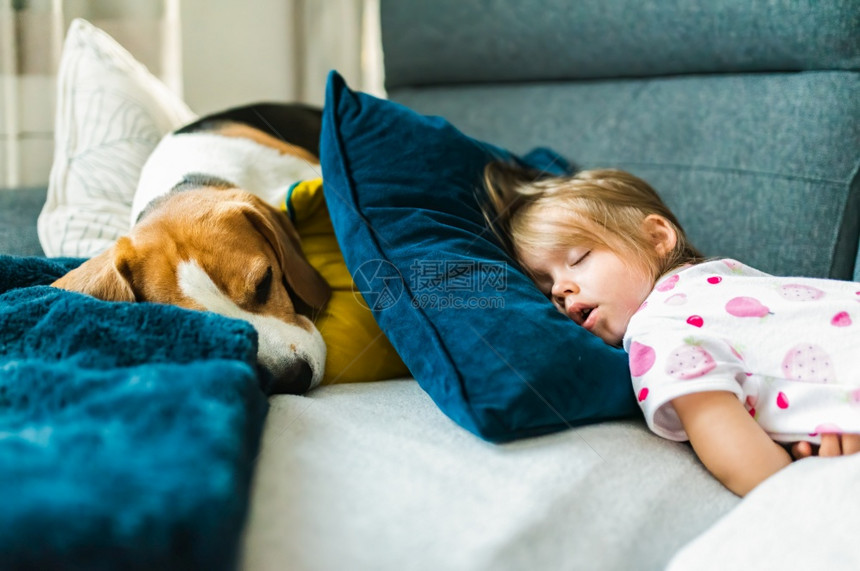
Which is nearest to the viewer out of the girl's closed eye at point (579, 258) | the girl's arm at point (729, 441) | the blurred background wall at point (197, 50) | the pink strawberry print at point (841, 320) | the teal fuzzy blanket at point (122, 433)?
the teal fuzzy blanket at point (122, 433)

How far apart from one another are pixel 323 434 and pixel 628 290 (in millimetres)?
603

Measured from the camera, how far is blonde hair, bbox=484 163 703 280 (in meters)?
1.25

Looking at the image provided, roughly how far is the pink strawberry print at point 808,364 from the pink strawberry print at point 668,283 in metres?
0.21

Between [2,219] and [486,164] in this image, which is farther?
[2,219]

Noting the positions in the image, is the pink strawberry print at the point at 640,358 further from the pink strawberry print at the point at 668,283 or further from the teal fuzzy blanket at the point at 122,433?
the teal fuzzy blanket at the point at 122,433

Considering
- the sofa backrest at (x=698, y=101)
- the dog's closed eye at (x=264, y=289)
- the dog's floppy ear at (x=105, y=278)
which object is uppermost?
the sofa backrest at (x=698, y=101)

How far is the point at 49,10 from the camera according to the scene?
184 cm

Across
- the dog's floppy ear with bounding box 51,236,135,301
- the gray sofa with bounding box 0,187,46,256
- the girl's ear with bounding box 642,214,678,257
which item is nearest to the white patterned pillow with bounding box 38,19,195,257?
the gray sofa with bounding box 0,187,46,256

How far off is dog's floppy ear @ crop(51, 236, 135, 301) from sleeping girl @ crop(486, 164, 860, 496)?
719mm

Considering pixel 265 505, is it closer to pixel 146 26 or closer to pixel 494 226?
pixel 494 226

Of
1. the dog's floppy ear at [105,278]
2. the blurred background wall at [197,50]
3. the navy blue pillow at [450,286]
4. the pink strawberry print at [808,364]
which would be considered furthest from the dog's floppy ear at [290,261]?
the blurred background wall at [197,50]

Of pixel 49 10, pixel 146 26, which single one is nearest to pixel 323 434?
pixel 49 10

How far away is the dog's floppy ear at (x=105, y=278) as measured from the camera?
44.9 inches

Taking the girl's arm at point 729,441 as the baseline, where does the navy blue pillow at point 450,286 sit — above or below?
above
